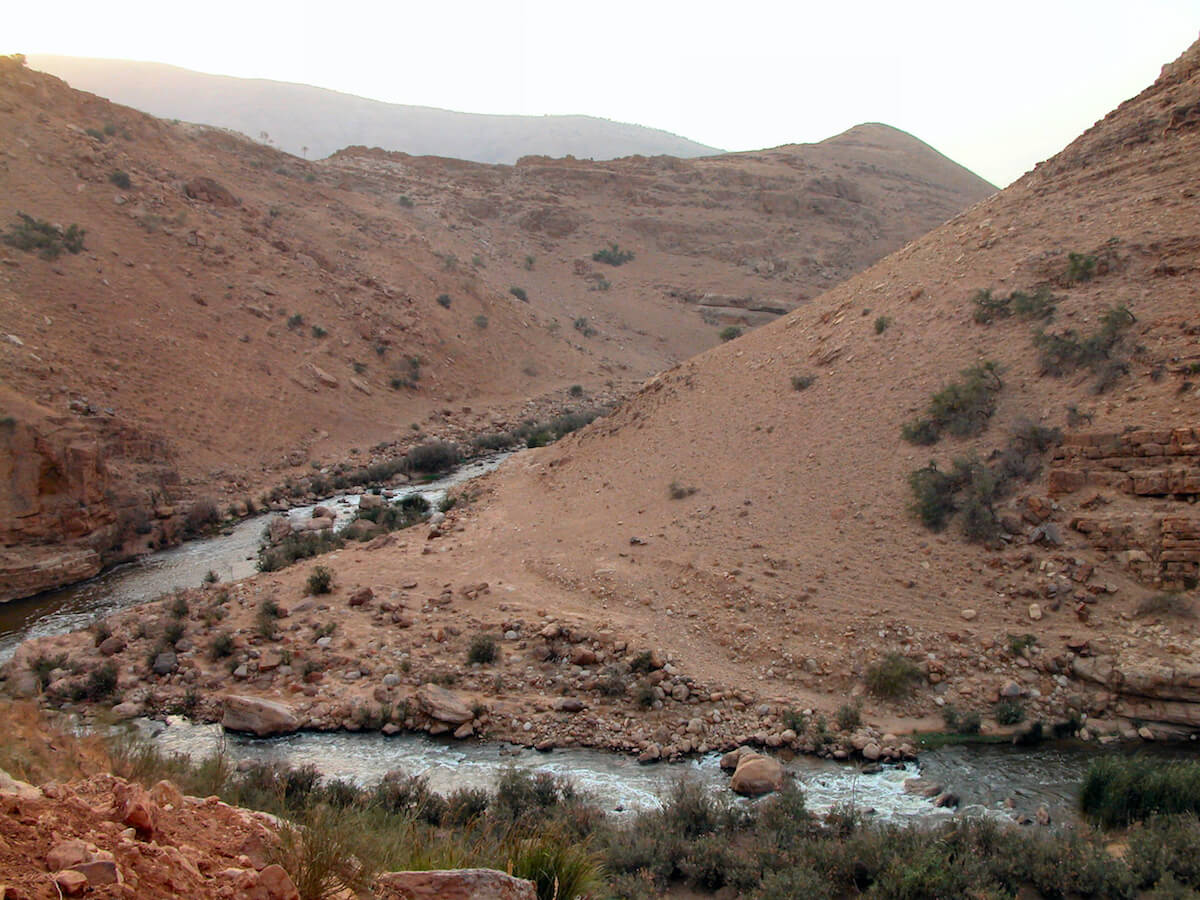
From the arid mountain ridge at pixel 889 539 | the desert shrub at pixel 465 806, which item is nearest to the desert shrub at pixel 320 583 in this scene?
the arid mountain ridge at pixel 889 539

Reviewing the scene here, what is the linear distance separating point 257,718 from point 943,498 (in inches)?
350

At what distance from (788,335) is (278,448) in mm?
12717

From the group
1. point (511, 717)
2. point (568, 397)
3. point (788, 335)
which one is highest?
point (788, 335)

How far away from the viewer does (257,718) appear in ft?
30.0

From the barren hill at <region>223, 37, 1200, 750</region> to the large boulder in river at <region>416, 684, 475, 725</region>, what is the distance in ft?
2.93

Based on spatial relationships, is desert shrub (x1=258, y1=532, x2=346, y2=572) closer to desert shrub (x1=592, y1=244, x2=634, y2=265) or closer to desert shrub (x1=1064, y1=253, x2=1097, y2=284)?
desert shrub (x1=1064, y1=253, x2=1097, y2=284)

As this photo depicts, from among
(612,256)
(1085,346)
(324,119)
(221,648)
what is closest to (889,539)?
(1085,346)

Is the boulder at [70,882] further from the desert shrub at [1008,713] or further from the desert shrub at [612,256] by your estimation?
the desert shrub at [612,256]

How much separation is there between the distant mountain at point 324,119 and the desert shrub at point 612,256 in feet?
215

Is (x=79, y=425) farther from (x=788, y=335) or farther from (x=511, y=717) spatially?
(x=788, y=335)

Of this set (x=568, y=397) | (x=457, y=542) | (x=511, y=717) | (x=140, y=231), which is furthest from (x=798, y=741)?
(x=140, y=231)

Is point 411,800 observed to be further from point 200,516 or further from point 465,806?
point 200,516

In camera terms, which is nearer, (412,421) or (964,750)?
(964,750)

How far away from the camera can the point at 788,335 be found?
1719 cm
